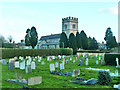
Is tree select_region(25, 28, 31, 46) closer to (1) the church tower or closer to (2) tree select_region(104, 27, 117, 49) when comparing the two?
(1) the church tower

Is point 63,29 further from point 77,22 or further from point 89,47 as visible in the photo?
point 89,47

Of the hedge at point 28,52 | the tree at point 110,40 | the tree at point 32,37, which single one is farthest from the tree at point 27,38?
the tree at point 110,40

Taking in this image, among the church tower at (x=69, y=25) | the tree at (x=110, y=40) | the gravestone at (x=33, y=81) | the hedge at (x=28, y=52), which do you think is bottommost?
the gravestone at (x=33, y=81)

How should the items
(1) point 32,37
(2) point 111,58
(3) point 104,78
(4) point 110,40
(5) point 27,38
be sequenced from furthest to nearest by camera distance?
(5) point 27,38, (1) point 32,37, (4) point 110,40, (2) point 111,58, (3) point 104,78

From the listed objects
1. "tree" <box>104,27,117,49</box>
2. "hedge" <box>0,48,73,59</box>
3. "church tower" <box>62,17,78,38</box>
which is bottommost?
"hedge" <box>0,48,73,59</box>

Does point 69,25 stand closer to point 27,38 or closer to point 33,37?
point 33,37

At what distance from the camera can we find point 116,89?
823cm

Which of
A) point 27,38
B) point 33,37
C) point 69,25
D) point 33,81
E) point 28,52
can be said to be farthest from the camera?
point 69,25

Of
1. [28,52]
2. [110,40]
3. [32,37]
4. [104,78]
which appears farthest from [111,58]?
[32,37]

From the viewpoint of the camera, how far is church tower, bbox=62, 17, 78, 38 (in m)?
80.1

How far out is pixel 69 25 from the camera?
80125 mm

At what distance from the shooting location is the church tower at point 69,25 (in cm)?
8012

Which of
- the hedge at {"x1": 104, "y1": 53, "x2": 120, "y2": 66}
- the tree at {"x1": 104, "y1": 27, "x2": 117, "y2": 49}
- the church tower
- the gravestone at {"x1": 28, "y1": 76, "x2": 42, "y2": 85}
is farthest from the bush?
the church tower

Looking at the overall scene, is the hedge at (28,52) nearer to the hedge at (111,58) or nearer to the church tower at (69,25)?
the hedge at (111,58)
